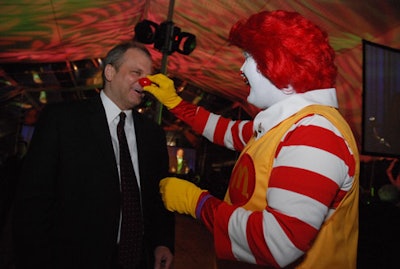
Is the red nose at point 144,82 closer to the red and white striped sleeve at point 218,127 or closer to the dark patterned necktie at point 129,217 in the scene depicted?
the red and white striped sleeve at point 218,127

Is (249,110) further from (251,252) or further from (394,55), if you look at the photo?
(251,252)

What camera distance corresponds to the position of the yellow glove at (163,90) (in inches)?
77.9

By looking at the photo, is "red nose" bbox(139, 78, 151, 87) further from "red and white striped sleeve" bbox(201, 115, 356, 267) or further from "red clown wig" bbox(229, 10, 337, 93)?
"red and white striped sleeve" bbox(201, 115, 356, 267)

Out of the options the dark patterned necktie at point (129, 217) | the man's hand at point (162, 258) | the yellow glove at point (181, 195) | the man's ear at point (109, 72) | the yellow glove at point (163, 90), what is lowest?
the man's hand at point (162, 258)

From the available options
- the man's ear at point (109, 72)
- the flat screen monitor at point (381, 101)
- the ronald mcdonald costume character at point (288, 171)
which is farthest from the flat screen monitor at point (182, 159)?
the ronald mcdonald costume character at point (288, 171)

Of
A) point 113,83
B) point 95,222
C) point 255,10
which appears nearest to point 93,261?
point 95,222

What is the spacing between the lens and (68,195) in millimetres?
1553

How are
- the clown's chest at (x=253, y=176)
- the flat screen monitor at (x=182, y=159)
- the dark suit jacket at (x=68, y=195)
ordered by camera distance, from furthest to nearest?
the flat screen monitor at (x=182, y=159)
the dark suit jacket at (x=68, y=195)
the clown's chest at (x=253, y=176)

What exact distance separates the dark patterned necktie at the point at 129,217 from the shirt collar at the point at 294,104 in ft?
2.90

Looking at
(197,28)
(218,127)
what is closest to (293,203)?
(218,127)

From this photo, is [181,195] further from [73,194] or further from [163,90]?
[163,90]

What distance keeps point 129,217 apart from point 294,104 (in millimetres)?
1080

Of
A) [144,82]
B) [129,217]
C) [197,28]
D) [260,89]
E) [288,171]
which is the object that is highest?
[197,28]

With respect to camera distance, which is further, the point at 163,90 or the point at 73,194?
the point at 163,90
